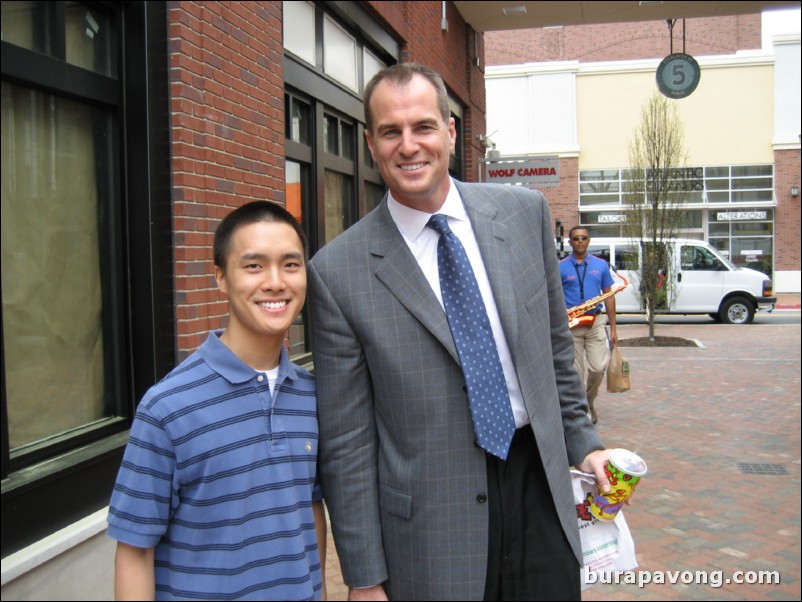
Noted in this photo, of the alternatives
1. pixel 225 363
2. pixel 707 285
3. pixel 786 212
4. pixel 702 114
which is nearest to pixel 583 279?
pixel 225 363

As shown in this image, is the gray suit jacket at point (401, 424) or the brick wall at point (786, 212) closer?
the gray suit jacket at point (401, 424)

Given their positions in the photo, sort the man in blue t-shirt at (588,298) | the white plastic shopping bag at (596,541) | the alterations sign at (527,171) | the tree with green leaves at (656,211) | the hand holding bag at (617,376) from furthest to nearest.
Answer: the tree with green leaves at (656,211) → the alterations sign at (527,171) → the man in blue t-shirt at (588,298) → the hand holding bag at (617,376) → the white plastic shopping bag at (596,541)

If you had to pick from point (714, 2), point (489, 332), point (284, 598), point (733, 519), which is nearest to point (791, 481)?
point (733, 519)

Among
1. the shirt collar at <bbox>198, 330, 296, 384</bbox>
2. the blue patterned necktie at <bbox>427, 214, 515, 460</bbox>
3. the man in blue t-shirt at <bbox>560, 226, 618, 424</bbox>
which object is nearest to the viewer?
the shirt collar at <bbox>198, 330, 296, 384</bbox>

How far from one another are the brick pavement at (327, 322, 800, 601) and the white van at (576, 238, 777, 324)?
17.6 feet

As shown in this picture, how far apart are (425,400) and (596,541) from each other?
2.55 feet

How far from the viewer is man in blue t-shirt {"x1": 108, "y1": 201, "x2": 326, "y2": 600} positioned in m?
1.75

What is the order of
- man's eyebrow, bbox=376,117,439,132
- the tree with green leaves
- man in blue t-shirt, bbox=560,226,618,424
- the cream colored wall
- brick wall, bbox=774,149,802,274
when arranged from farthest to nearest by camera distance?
1. the cream colored wall
2. brick wall, bbox=774,149,802,274
3. the tree with green leaves
4. man in blue t-shirt, bbox=560,226,618,424
5. man's eyebrow, bbox=376,117,439,132

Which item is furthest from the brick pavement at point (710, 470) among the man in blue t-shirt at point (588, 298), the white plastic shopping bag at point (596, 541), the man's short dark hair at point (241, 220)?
the man's short dark hair at point (241, 220)

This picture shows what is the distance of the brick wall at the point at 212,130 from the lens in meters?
4.25

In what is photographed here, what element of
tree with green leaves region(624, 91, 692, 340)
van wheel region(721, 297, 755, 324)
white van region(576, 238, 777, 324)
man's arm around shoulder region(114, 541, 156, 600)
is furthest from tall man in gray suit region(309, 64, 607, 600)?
van wheel region(721, 297, 755, 324)

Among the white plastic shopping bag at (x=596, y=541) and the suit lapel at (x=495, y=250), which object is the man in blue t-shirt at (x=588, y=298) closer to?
the white plastic shopping bag at (x=596, y=541)

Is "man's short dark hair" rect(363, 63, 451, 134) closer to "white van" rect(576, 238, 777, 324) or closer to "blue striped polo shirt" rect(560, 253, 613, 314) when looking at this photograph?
"blue striped polo shirt" rect(560, 253, 613, 314)

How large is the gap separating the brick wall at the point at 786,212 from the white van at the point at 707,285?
15.0m
